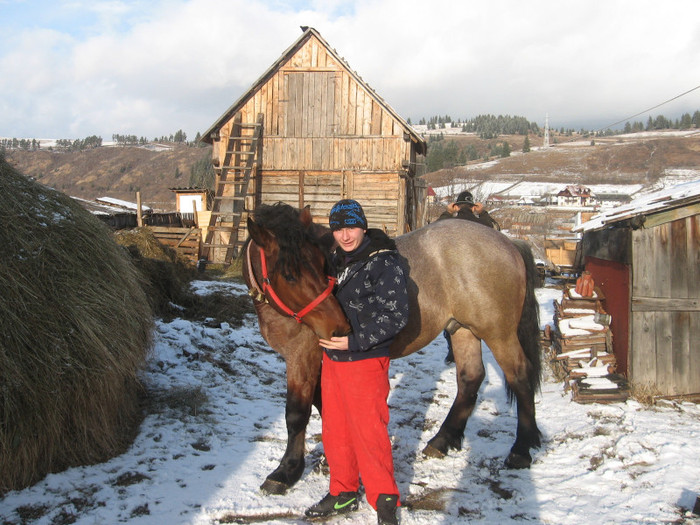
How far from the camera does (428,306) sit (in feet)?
11.3

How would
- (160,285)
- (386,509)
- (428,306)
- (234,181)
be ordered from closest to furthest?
(386,509)
(428,306)
(160,285)
(234,181)

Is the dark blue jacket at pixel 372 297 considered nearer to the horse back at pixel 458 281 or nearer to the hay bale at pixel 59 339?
the horse back at pixel 458 281

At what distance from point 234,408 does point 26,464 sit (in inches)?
70.5

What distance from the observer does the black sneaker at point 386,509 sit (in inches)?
95.6

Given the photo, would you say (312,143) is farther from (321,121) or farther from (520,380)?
(520,380)

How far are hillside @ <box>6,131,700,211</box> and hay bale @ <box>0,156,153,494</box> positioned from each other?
2573 inches

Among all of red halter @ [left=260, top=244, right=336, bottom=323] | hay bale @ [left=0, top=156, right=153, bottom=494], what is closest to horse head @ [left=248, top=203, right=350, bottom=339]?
red halter @ [left=260, top=244, right=336, bottom=323]

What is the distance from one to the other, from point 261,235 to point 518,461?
2.58 m

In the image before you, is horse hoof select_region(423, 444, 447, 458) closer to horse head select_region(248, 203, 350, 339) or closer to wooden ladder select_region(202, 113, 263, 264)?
horse head select_region(248, 203, 350, 339)

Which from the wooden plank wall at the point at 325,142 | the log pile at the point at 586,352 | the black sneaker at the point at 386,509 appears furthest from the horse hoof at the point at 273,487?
the wooden plank wall at the point at 325,142

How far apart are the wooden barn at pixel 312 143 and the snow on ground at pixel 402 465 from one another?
29.0 feet

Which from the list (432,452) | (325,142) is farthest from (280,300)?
(325,142)

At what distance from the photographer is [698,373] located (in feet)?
16.1

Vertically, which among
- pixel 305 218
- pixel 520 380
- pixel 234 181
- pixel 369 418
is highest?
pixel 234 181
